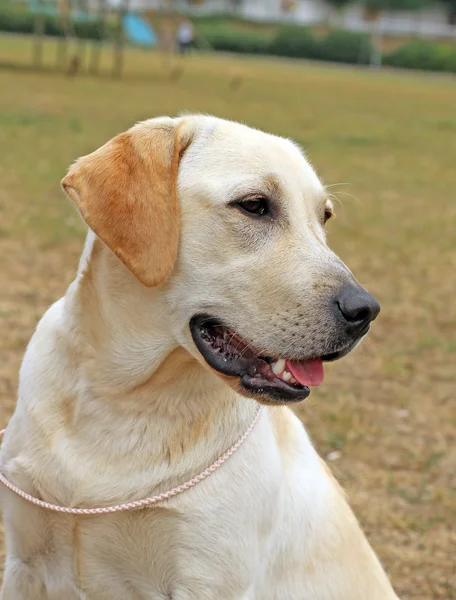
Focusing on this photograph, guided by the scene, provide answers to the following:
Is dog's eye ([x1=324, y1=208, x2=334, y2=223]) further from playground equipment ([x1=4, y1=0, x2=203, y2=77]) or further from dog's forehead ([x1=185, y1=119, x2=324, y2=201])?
playground equipment ([x1=4, y1=0, x2=203, y2=77])

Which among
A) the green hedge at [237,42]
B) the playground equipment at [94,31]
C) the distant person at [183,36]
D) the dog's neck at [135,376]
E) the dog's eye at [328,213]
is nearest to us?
the dog's neck at [135,376]

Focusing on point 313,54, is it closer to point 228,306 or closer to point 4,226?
point 4,226

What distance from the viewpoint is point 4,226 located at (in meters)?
8.74

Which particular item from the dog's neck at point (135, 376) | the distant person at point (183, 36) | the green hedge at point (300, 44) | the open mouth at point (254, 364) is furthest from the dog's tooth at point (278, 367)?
the green hedge at point (300, 44)

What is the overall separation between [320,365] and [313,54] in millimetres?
57915

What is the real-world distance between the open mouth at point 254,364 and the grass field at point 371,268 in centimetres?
173

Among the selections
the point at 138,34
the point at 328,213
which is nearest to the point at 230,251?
the point at 328,213

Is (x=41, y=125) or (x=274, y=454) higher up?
(x=274, y=454)

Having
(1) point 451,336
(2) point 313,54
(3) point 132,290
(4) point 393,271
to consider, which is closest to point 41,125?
(4) point 393,271

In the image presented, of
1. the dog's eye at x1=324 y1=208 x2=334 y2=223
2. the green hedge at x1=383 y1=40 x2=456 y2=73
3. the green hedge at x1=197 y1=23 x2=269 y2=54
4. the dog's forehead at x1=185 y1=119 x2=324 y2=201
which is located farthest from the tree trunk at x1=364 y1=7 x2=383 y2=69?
the dog's forehead at x1=185 y1=119 x2=324 y2=201

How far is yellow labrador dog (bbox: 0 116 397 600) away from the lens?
2.67 m

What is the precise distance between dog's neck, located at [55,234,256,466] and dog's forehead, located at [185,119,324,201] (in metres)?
0.38

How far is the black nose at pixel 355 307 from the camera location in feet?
8.63

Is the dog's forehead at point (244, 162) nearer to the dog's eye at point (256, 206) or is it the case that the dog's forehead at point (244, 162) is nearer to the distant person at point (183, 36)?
the dog's eye at point (256, 206)
